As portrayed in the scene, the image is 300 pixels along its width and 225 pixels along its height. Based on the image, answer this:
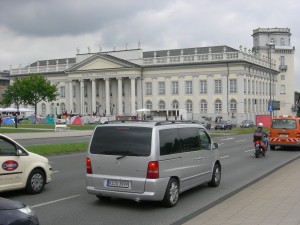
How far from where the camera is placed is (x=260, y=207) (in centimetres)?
918

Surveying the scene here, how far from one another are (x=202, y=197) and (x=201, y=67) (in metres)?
83.1

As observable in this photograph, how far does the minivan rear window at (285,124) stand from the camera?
25.3 m

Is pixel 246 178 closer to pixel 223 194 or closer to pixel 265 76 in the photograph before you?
pixel 223 194

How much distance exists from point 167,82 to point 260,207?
88.0 meters

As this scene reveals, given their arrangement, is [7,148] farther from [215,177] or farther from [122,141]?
[215,177]

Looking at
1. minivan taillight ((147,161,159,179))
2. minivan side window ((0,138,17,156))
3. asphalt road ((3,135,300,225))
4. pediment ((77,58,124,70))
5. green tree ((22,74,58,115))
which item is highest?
pediment ((77,58,124,70))

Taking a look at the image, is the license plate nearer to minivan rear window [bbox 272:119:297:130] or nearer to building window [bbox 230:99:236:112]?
minivan rear window [bbox 272:119:297:130]

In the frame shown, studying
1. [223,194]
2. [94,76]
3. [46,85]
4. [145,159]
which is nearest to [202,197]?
[223,194]

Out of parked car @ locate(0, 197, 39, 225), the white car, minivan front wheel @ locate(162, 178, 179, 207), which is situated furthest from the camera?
the white car

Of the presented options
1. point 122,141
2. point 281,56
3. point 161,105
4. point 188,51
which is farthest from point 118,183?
point 281,56

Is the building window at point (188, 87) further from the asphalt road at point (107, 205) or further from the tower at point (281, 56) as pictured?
the asphalt road at point (107, 205)

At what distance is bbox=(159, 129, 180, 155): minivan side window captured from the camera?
9453 millimetres

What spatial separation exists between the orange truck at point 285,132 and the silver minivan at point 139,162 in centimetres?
1632

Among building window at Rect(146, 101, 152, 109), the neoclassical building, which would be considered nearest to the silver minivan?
the neoclassical building
